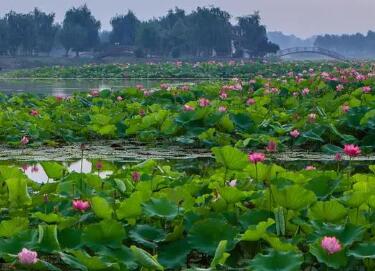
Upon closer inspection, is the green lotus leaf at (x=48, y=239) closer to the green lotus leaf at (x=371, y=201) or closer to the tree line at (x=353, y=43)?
the green lotus leaf at (x=371, y=201)

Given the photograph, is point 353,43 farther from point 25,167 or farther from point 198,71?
point 25,167

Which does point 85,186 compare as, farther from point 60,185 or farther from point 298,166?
point 298,166

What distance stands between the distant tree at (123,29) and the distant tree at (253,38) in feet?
41.6

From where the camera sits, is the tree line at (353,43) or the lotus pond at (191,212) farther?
the tree line at (353,43)

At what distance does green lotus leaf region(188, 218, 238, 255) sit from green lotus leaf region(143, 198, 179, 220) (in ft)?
0.56

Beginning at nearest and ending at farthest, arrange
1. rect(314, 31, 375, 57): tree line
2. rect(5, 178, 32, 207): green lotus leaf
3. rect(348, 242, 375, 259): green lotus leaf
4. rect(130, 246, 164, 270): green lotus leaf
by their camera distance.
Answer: rect(130, 246, 164, 270): green lotus leaf, rect(348, 242, 375, 259): green lotus leaf, rect(5, 178, 32, 207): green lotus leaf, rect(314, 31, 375, 57): tree line

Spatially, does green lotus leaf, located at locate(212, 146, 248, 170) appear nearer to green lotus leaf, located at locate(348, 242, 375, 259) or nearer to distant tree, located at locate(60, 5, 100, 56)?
green lotus leaf, located at locate(348, 242, 375, 259)

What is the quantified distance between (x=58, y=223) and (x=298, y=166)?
2.07 metres

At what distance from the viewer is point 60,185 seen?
271 centimetres

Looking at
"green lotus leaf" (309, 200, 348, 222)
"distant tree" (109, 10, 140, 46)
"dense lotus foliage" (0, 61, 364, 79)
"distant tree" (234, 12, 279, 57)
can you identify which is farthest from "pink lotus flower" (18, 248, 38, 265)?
"distant tree" (109, 10, 140, 46)

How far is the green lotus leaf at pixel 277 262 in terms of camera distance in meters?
1.86

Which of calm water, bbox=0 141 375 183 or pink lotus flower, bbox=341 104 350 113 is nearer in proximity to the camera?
calm water, bbox=0 141 375 183

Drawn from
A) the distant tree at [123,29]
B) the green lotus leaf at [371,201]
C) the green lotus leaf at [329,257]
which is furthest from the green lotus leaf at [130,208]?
the distant tree at [123,29]

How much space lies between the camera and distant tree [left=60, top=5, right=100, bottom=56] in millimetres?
59281
